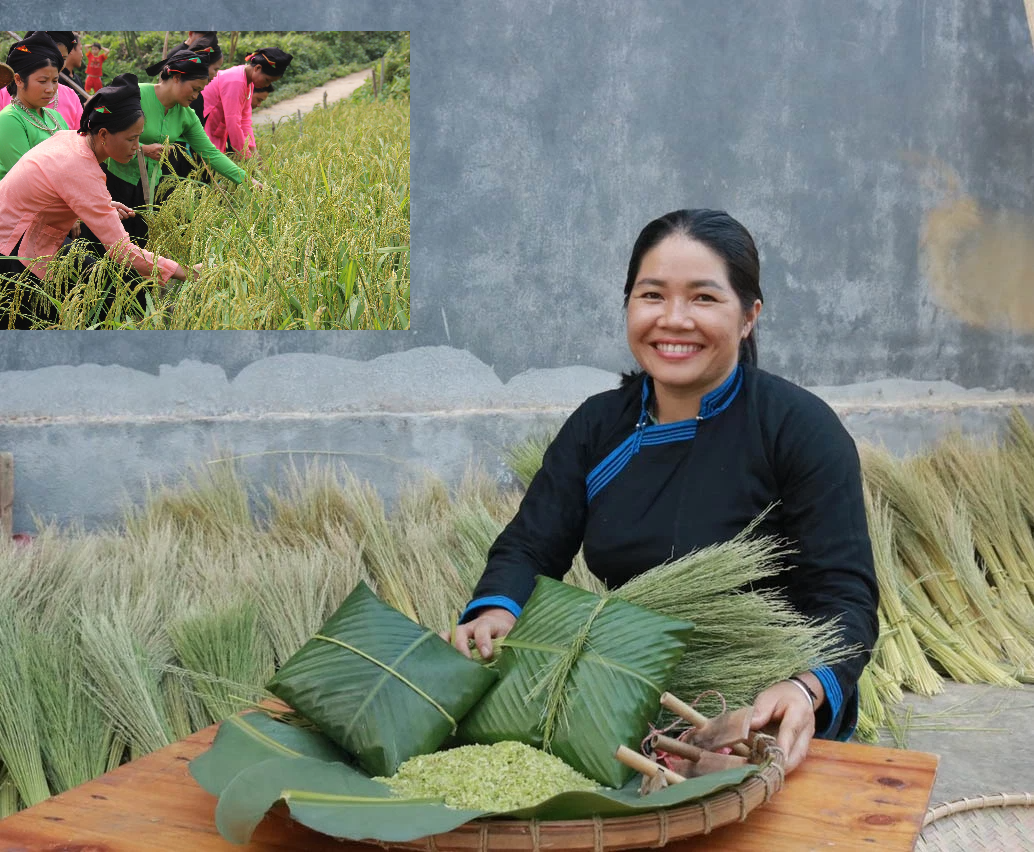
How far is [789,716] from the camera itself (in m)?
1.29

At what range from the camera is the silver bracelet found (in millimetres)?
1361

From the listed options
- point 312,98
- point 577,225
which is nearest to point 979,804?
point 577,225

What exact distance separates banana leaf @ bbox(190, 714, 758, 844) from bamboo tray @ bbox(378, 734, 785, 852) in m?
0.01

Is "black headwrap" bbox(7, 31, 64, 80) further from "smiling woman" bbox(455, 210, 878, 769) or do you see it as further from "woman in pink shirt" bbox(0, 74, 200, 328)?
"smiling woman" bbox(455, 210, 878, 769)

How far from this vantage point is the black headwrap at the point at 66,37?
11.6 ft

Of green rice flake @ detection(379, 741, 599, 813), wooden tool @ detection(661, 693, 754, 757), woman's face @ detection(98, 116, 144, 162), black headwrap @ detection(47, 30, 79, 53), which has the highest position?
black headwrap @ detection(47, 30, 79, 53)

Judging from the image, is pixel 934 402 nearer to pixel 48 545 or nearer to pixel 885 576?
pixel 885 576

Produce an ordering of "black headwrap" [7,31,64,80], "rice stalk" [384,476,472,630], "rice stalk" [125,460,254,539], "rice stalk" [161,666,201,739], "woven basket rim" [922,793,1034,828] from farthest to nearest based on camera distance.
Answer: "black headwrap" [7,31,64,80] < "rice stalk" [125,460,254,539] < "rice stalk" [384,476,472,630] < "rice stalk" [161,666,201,739] < "woven basket rim" [922,793,1034,828]

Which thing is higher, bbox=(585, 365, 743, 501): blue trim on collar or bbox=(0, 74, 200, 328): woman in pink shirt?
bbox=(0, 74, 200, 328): woman in pink shirt

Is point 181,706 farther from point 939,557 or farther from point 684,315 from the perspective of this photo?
point 939,557

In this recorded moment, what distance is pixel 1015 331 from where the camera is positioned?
15.1 ft

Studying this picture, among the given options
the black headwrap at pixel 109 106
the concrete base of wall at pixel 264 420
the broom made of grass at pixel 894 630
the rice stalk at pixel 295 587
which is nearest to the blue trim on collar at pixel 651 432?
the rice stalk at pixel 295 587

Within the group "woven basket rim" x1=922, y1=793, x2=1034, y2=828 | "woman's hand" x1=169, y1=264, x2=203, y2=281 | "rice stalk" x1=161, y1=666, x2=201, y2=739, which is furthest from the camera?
"woman's hand" x1=169, y1=264, x2=203, y2=281

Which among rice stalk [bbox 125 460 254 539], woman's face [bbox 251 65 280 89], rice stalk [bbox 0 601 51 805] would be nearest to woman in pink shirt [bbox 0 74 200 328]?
→ woman's face [bbox 251 65 280 89]
